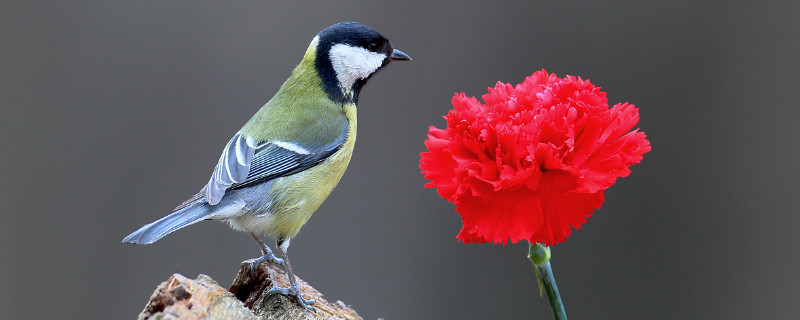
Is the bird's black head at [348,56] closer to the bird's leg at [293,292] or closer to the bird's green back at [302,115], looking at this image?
the bird's green back at [302,115]

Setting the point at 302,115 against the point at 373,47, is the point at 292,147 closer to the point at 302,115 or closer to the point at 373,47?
the point at 302,115

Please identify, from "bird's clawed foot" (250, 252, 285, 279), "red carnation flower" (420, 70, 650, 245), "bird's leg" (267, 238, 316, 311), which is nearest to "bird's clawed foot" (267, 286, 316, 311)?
"bird's leg" (267, 238, 316, 311)

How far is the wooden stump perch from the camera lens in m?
0.91

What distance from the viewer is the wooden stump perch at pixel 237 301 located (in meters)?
0.91

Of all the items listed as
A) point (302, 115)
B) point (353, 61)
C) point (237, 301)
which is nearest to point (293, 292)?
point (237, 301)

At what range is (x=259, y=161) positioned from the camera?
1.30 meters

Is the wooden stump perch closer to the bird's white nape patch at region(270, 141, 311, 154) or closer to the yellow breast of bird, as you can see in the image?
the yellow breast of bird

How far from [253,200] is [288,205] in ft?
0.23

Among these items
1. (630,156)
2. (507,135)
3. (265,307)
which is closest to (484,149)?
(507,135)

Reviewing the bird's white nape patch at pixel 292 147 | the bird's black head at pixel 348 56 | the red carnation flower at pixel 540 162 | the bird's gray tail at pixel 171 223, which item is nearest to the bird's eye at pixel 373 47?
the bird's black head at pixel 348 56

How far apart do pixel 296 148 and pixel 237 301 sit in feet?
1.32

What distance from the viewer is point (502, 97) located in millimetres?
865

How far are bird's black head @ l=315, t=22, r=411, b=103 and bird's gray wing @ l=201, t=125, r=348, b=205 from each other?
0.12 metres

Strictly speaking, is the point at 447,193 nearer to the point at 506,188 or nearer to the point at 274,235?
the point at 506,188
